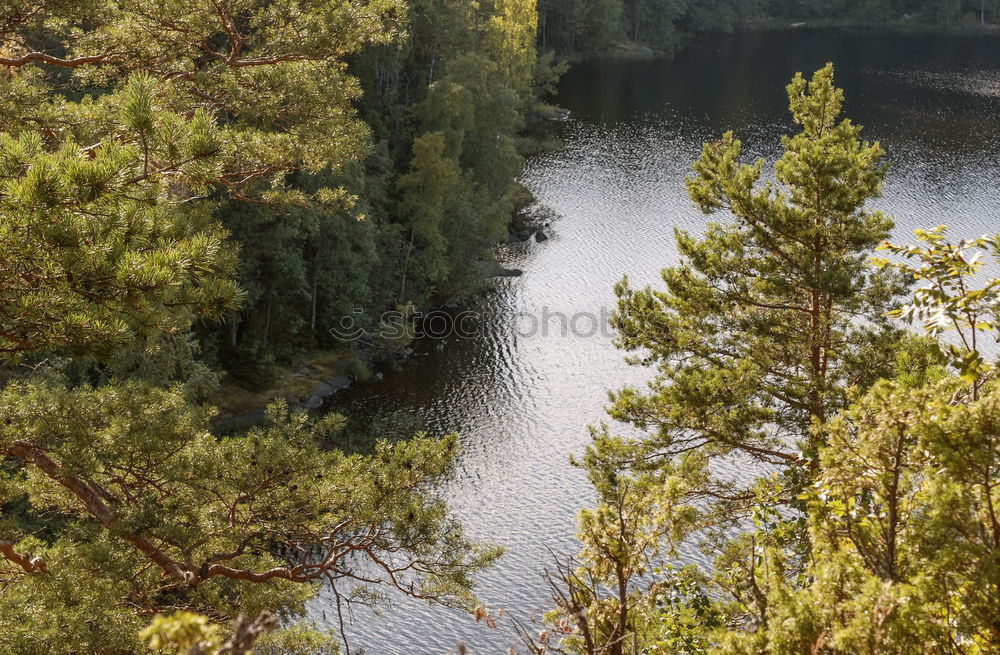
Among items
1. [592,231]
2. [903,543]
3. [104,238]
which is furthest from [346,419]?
[592,231]

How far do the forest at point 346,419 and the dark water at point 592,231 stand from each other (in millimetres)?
2235

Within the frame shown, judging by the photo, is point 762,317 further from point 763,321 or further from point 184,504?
point 184,504

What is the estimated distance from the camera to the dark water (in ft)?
59.9

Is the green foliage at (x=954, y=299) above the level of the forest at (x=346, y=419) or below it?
above

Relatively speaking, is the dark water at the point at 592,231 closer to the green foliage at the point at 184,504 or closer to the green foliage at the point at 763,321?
the green foliage at the point at 763,321

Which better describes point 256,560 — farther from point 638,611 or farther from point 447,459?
point 638,611

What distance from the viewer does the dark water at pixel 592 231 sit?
18250mm

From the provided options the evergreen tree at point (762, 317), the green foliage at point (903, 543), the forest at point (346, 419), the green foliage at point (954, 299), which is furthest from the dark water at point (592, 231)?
the green foliage at point (954, 299)

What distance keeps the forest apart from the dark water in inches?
88.0

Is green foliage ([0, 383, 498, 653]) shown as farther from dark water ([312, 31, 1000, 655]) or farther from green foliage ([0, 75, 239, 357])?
dark water ([312, 31, 1000, 655])

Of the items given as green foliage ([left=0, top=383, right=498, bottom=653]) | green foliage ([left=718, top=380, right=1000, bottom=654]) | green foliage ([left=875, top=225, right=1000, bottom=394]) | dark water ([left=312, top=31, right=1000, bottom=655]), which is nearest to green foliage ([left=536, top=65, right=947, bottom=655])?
dark water ([left=312, top=31, right=1000, bottom=655])

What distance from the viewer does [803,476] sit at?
380 inches

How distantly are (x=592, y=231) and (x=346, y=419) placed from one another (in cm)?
2461

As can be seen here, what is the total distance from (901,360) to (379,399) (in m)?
16.6
